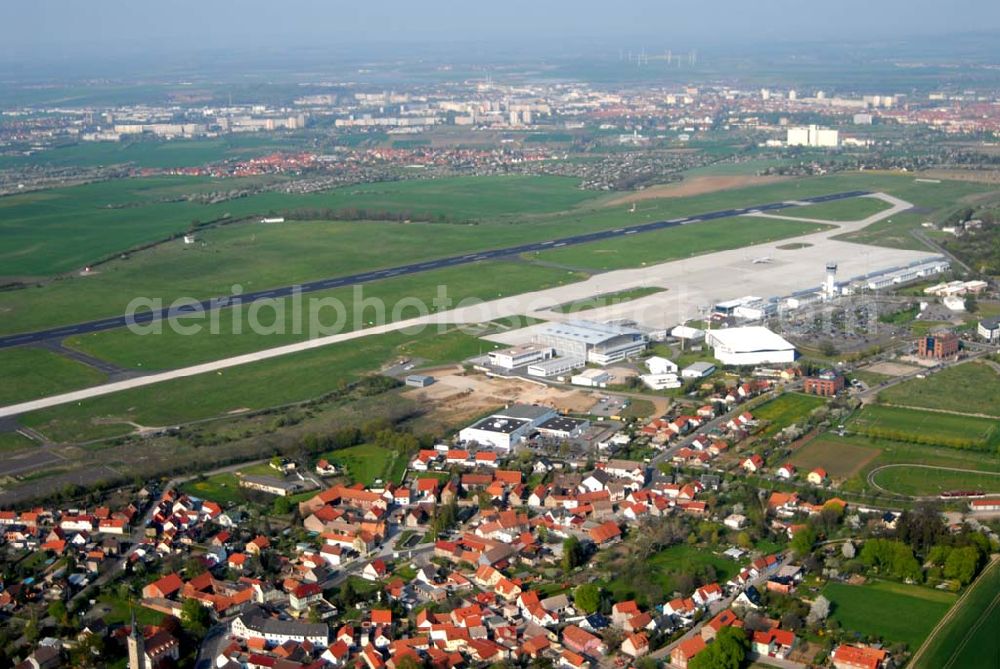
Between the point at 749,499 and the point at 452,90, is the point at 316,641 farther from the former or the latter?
the point at 452,90

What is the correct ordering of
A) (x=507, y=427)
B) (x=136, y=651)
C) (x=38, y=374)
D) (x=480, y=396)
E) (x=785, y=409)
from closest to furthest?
1. (x=136, y=651)
2. (x=507, y=427)
3. (x=785, y=409)
4. (x=480, y=396)
5. (x=38, y=374)

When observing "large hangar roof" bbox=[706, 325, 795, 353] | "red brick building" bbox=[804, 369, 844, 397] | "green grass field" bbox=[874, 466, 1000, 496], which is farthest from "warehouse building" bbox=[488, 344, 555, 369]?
"green grass field" bbox=[874, 466, 1000, 496]

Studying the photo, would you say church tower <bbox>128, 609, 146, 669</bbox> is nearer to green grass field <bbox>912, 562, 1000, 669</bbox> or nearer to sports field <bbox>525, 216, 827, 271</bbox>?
green grass field <bbox>912, 562, 1000, 669</bbox>

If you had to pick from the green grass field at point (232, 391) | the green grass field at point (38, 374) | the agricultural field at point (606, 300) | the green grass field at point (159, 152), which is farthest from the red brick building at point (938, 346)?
the green grass field at point (159, 152)

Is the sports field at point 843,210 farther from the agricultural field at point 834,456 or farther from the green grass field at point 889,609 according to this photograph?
the green grass field at point 889,609

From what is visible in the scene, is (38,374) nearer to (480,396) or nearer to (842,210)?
(480,396)

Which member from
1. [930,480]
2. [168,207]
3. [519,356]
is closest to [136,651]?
[930,480]

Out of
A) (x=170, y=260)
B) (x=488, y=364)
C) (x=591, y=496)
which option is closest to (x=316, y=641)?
(x=591, y=496)
